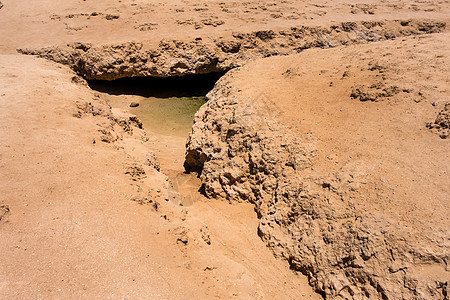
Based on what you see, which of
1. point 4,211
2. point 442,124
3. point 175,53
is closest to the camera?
point 4,211

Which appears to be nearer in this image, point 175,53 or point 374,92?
point 374,92

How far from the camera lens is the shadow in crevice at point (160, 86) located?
28.4 feet

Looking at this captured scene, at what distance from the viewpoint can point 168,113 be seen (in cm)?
804

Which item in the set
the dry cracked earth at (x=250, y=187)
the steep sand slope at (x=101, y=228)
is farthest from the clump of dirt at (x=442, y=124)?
the steep sand slope at (x=101, y=228)

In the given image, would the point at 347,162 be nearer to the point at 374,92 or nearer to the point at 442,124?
the point at 442,124

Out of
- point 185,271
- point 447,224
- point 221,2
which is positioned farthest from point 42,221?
point 221,2

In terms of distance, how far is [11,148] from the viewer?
3400 mm

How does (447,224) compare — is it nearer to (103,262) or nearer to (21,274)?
(103,262)

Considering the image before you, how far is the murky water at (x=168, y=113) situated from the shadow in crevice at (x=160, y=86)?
0.24 metres

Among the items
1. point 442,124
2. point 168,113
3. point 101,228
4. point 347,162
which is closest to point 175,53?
point 168,113

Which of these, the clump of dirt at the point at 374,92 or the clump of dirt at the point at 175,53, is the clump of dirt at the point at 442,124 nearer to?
the clump of dirt at the point at 374,92

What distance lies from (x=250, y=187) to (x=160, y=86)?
19.9 ft

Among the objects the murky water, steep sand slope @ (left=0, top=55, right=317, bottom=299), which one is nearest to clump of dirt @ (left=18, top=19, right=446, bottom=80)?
the murky water

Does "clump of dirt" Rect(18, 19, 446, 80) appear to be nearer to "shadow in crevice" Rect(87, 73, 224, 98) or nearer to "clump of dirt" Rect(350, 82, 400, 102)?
"shadow in crevice" Rect(87, 73, 224, 98)
